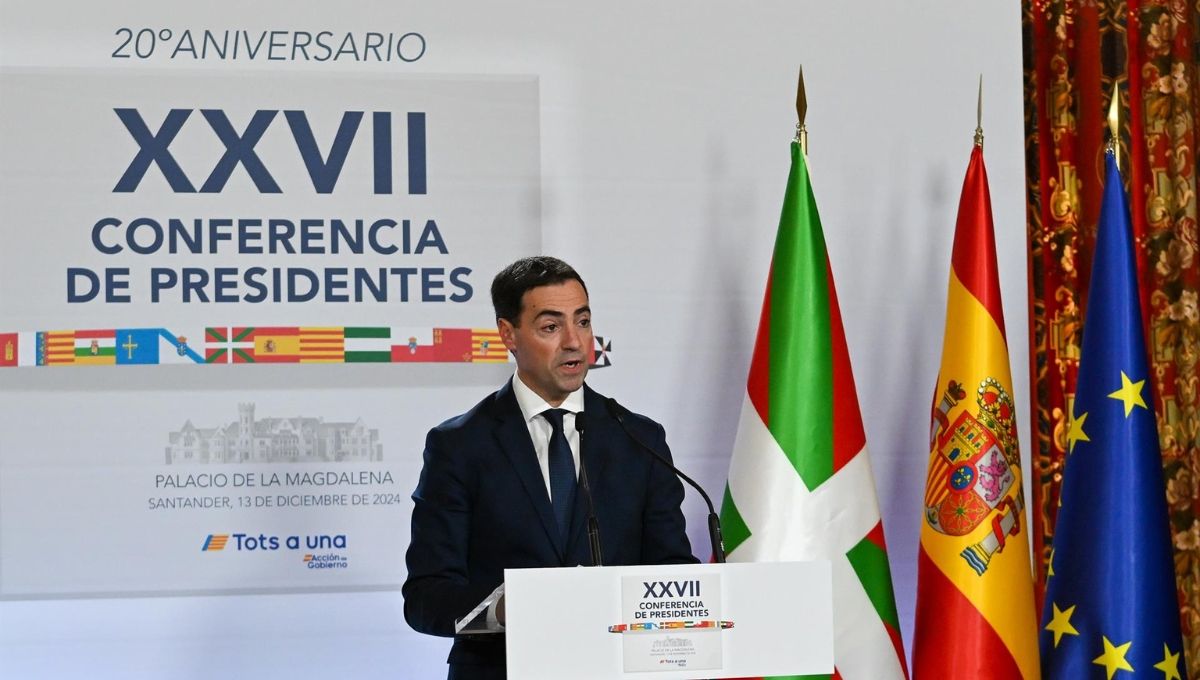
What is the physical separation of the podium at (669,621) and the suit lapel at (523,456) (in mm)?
682

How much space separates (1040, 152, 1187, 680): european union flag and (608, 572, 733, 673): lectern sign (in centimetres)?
157

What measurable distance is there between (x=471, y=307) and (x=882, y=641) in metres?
1.33

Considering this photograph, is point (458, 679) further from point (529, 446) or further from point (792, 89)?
point (792, 89)

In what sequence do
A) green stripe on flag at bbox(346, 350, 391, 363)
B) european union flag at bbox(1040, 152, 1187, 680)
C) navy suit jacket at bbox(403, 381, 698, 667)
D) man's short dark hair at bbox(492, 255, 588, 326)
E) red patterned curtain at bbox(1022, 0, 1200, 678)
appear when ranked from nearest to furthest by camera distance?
navy suit jacket at bbox(403, 381, 698, 667) → man's short dark hair at bbox(492, 255, 588, 326) → european union flag at bbox(1040, 152, 1187, 680) → green stripe on flag at bbox(346, 350, 391, 363) → red patterned curtain at bbox(1022, 0, 1200, 678)

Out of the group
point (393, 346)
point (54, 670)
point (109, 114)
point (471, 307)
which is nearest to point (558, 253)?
point (471, 307)

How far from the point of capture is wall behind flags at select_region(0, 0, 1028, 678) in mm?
3311

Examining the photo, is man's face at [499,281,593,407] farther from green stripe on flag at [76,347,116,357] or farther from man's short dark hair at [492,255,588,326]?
green stripe on flag at [76,347,116,357]

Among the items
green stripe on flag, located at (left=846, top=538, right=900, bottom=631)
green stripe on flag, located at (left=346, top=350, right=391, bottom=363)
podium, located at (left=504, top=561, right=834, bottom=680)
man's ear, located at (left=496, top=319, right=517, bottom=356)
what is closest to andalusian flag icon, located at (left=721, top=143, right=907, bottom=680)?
green stripe on flag, located at (left=846, top=538, right=900, bottom=631)

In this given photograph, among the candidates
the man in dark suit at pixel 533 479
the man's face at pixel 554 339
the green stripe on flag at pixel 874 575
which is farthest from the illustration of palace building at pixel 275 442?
the green stripe on flag at pixel 874 575

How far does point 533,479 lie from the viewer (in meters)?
2.56

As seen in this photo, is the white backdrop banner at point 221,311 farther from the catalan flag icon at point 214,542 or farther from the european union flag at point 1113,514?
the european union flag at point 1113,514

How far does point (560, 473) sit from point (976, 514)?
44.9 inches

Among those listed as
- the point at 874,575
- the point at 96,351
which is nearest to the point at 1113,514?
the point at 874,575

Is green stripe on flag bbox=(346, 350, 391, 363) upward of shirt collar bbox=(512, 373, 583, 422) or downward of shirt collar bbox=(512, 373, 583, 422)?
upward
